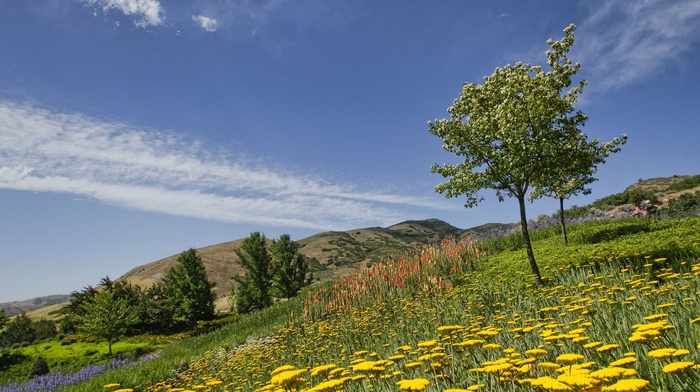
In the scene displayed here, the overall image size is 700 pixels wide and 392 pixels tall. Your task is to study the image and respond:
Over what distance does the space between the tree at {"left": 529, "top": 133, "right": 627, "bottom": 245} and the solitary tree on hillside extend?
269 mm

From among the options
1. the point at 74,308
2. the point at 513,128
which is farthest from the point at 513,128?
the point at 74,308

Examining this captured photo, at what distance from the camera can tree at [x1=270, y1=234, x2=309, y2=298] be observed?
116 ft

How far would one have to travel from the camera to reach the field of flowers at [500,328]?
3.06 metres

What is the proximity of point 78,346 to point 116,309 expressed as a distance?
17.1ft

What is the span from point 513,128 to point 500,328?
6996 millimetres

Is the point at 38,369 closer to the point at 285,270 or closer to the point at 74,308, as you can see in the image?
the point at 74,308

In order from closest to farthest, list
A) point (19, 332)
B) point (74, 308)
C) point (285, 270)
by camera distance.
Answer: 1. point (74, 308)
2. point (285, 270)
3. point (19, 332)

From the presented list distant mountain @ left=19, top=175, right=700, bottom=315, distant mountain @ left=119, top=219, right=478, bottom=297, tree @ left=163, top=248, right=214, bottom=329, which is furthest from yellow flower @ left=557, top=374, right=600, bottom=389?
distant mountain @ left=119, top=219, right=478, bottom=297

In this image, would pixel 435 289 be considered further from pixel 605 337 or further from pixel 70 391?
pixel 70 391

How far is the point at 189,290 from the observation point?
32.0 metres

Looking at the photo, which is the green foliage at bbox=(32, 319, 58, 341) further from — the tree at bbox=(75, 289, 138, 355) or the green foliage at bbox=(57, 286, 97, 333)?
the tree at bbox=(75, 289, 138, 355)

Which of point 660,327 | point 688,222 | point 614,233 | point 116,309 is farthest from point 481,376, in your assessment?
point 116,309

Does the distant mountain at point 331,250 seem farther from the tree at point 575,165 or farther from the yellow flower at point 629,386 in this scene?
the yellow flower at point 629,386

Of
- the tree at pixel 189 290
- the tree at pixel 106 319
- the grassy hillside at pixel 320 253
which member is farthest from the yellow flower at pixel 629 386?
the grassy hillside at pixel 320 253
